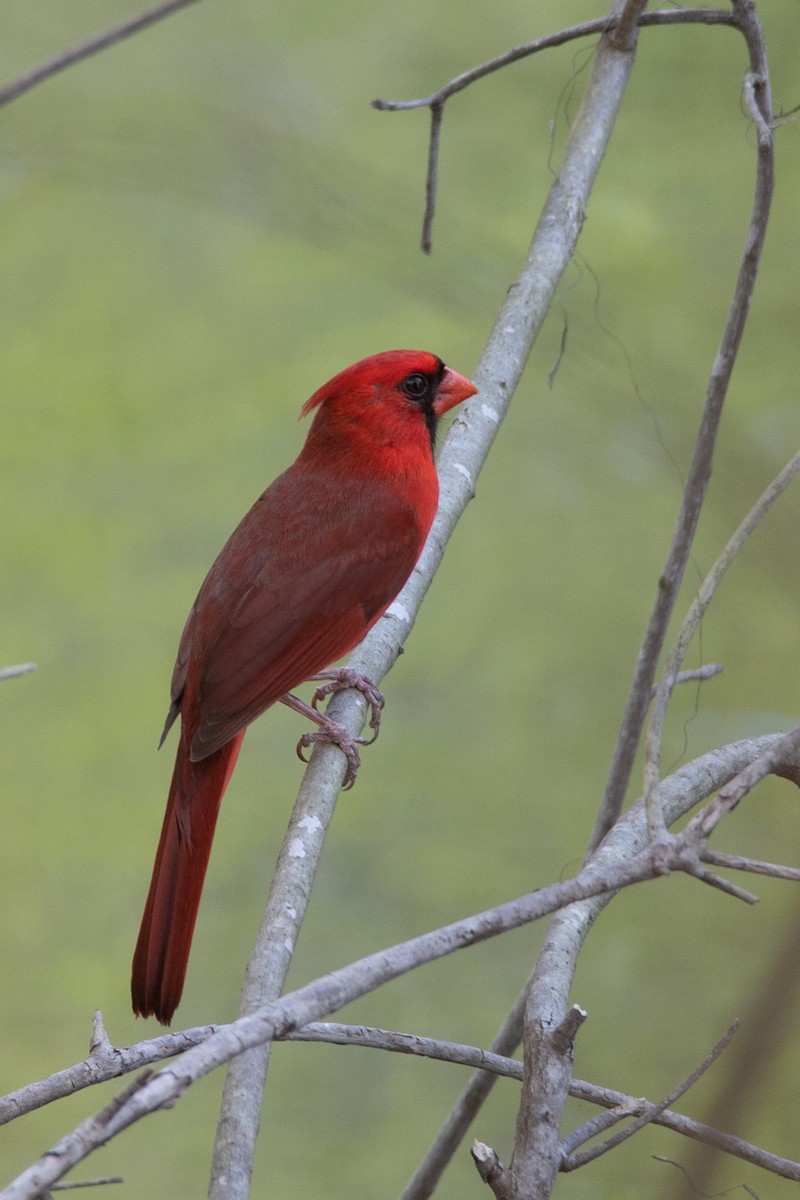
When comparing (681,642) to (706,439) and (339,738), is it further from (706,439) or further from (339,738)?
(339,738)

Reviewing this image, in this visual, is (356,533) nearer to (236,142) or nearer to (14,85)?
(14,85)

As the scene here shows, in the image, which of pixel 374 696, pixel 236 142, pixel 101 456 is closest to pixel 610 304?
pixel 236 142

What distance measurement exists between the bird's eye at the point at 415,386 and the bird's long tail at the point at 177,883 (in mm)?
773

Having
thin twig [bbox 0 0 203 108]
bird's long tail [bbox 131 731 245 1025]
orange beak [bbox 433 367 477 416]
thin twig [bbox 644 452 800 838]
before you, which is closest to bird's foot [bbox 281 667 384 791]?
bird's long tail [bbox 131 731 245 1025]

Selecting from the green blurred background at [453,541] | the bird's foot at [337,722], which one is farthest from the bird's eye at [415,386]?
the green blurred background at [453,541]

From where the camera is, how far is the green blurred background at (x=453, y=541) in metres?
3.48

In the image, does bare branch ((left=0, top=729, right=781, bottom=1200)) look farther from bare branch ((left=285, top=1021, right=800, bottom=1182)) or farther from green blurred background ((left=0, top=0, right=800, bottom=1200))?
green blurred background ((left=0, top=0, right=800, bottom=1200))

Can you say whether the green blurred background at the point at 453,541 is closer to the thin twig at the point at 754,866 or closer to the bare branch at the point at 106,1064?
the bare branch at the point at 106,1064

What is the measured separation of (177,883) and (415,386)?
1.07m

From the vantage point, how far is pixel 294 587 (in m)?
2.45

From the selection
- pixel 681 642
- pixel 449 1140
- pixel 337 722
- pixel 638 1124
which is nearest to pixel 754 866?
pixel 681 642

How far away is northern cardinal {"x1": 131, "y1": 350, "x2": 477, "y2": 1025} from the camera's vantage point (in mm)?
2189

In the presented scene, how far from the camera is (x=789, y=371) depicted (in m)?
4.36

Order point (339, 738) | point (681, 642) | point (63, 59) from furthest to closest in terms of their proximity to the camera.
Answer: point (339, 738)
point (681, 642)
point (63, 59)
